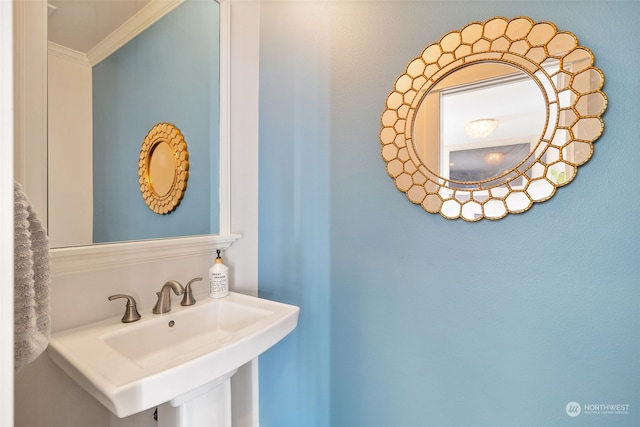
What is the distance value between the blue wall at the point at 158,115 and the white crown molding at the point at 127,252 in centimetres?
6

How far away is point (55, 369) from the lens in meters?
0.77

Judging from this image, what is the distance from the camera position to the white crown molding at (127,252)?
75 centimetres

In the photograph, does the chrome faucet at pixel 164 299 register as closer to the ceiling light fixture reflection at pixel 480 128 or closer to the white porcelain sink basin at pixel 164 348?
the white porcelain sink basin at pixel 164 348

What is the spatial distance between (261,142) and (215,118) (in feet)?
0.79

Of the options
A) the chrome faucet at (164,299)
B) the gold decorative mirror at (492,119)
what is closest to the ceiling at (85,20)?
the chrome faucet at (164,299)

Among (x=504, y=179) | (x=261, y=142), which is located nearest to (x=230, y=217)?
(x=261, y=142)

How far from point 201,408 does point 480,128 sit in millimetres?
1236

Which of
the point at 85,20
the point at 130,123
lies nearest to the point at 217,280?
the point at 130,123

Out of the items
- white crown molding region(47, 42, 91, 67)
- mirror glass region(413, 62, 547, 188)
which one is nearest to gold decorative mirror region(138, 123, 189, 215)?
white crown molding region(47, 42, 91, 67)

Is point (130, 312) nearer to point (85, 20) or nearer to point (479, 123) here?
point (85, 20)

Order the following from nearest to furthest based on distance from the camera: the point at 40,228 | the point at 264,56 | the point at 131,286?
the point at 40,228 < the point at 131,286 < the point at 264,56

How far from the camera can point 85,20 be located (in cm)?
84

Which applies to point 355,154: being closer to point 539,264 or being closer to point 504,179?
point 504,179

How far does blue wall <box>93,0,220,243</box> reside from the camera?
88 centimetres
